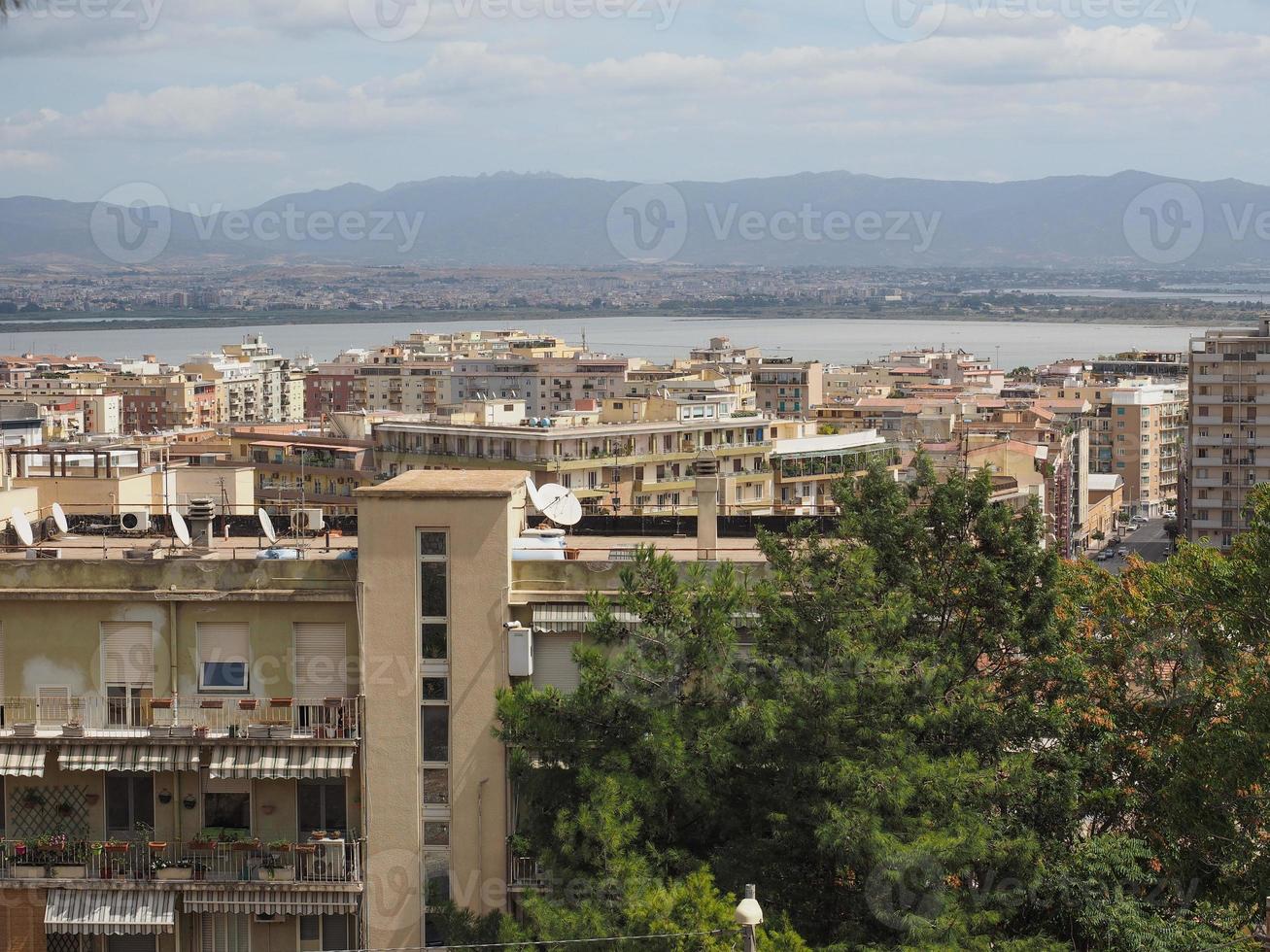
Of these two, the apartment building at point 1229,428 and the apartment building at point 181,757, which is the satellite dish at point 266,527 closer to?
the apartment building at point 181,757

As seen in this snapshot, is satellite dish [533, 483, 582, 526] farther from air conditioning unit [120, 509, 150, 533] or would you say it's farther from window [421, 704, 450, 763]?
air conditioning unit [120, 509, 150, 533]

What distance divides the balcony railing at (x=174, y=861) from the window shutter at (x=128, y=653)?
100 centimetres

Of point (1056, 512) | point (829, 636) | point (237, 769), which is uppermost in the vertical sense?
point (829, 636)

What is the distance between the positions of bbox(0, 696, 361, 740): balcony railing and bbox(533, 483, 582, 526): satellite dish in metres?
2.15

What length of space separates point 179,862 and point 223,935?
538 millimetres

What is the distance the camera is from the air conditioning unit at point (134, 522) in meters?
13.2

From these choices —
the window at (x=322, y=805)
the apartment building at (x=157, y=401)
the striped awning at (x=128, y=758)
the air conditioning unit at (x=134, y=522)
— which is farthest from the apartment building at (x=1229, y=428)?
the apartment building at (x=157, y=401)

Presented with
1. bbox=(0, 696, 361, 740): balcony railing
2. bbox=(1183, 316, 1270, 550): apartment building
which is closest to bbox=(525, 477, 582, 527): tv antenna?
bbox=(0, 696, 361, 740): balcony railing

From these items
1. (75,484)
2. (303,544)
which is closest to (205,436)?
(75,484)

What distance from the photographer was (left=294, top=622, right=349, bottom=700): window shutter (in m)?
11.4

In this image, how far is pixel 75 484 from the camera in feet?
55.6

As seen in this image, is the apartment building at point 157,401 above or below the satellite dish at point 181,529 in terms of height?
below

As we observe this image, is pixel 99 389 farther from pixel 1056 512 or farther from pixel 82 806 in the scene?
pixel 82 806

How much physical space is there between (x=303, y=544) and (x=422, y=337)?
109 metres
